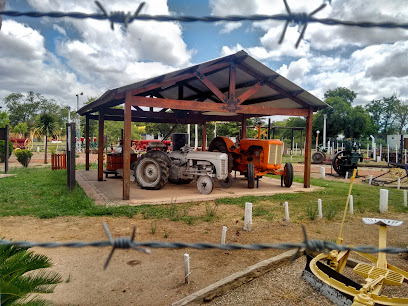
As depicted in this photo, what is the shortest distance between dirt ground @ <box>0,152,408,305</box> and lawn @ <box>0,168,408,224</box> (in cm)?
32

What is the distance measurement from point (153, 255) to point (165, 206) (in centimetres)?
294

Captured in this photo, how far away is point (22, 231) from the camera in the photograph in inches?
203

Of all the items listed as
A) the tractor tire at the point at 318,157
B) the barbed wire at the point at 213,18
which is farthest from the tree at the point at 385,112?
the barbed wire at the point at 213,18

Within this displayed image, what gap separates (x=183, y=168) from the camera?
386 inches

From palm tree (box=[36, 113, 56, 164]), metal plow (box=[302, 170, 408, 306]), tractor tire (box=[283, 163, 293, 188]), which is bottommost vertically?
metal plow (box=[302, 170, 408, 306])

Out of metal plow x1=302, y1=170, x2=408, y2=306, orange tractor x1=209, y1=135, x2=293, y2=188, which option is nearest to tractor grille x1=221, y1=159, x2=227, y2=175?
orange tractor x1=209, y1=135, x2=293, y2=188

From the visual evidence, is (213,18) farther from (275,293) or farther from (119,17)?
(275,293)

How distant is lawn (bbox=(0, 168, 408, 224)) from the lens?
636 cm

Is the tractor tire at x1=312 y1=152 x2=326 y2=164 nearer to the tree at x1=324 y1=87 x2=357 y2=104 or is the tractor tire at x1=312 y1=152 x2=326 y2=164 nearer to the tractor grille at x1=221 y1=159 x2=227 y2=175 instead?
the tractor grille at x1=221 y1=159 x2=227 y2=175

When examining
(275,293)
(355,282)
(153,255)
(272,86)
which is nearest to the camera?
(355,282)

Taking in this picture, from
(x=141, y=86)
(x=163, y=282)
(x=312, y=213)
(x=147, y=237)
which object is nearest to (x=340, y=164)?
(x=312, y=213)

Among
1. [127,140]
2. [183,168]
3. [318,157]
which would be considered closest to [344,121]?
[318,157]

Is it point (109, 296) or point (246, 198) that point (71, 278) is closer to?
point (109, 296)

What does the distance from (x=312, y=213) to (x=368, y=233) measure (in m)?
1.09
